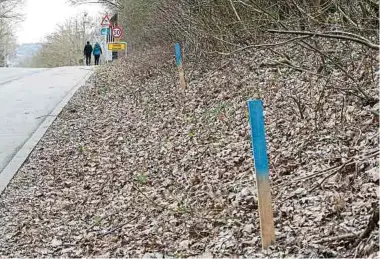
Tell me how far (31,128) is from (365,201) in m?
8.61

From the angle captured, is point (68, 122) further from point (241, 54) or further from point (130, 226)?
point (130, 226)

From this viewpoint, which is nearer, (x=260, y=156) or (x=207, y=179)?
(x=260, y=156)

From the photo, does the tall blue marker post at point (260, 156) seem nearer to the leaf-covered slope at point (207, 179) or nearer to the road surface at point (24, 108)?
the leaf-covered slope at point (207, 179)

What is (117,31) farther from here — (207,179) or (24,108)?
(207,179)

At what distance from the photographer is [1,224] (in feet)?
21.2

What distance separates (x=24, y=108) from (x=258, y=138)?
11.1 m

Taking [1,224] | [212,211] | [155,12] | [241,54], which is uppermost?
[155,12]

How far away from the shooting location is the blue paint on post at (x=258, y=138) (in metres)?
4.27

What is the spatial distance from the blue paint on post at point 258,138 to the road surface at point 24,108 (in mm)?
4599

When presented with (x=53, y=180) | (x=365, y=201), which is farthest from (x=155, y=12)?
(x=365, y=201)

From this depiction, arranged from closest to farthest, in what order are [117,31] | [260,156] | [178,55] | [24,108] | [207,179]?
[260,156], [207,179], [178,55], [24,108], [117,31]

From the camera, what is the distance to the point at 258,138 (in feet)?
14.1

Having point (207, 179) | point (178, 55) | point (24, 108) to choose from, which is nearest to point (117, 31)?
point (24, 108)

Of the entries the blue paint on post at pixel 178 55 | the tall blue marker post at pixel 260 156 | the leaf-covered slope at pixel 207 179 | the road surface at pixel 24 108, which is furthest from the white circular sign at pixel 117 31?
the tall blue marker post at pixel 260 156
